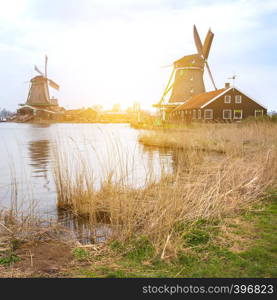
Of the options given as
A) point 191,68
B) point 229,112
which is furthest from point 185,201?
point 191,68

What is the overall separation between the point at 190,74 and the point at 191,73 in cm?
18

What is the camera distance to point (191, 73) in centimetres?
4047

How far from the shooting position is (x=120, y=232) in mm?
4266

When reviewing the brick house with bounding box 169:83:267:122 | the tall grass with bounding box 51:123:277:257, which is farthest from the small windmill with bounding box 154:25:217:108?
the tall grass with bounding box 51:123:277:257

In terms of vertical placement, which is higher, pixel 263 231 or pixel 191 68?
pixel 191 68

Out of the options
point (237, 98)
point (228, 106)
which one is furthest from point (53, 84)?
point (237, 98)

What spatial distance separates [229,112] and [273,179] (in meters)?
26.1

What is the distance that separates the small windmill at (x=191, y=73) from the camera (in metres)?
40.4

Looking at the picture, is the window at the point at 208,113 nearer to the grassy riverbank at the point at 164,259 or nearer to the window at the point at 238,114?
the window at the point at 238,114

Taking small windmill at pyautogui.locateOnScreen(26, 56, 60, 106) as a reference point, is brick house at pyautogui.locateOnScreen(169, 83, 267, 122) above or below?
below

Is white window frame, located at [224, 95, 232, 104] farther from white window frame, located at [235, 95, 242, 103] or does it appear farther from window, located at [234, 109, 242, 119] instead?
window, located at [234, 109, 242, 119]

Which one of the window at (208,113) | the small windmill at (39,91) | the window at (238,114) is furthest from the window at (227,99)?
the small windmill at (39,91)

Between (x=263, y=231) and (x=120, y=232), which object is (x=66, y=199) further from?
(x=263, y=231)

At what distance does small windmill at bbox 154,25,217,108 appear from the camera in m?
40.4
